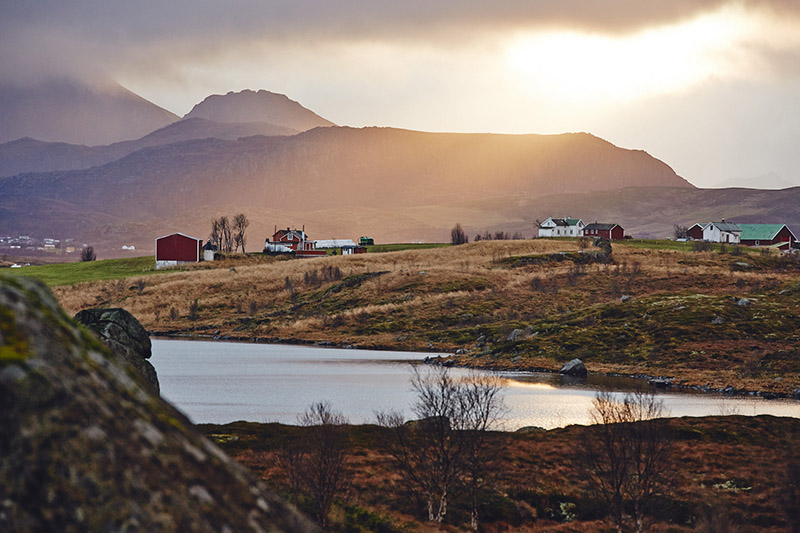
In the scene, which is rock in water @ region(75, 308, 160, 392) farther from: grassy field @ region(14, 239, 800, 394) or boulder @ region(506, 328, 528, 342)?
boulder @ region(506, 328, 528, 342)

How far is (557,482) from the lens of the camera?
4156 centimetres

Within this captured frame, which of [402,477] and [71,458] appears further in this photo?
[402,477]

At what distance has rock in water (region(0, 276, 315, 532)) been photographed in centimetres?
698

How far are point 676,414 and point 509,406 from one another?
13305mm

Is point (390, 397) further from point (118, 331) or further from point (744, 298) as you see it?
point (744, 298)

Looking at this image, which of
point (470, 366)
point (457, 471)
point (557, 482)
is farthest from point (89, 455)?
point (470, 366)

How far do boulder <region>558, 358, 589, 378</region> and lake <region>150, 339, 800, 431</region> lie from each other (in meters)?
1.57

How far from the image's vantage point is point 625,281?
151250 millimetres

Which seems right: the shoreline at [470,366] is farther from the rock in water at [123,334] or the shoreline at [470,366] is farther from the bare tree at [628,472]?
the rock in water at [123,334]

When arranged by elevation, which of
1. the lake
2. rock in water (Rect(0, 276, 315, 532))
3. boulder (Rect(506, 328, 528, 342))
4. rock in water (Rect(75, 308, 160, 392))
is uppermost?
rock in water (Rect(0, 276, 315, 532))

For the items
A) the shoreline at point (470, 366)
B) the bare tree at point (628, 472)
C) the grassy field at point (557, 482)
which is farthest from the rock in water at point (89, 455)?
the shoreline at point (470, 366)

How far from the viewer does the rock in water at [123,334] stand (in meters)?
39.3

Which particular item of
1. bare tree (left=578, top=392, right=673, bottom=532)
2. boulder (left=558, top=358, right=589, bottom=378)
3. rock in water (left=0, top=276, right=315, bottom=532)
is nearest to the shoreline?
boulder (left=558, top=358, right=589, bottom=378)

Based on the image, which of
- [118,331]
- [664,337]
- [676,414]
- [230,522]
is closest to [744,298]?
[664,337]
